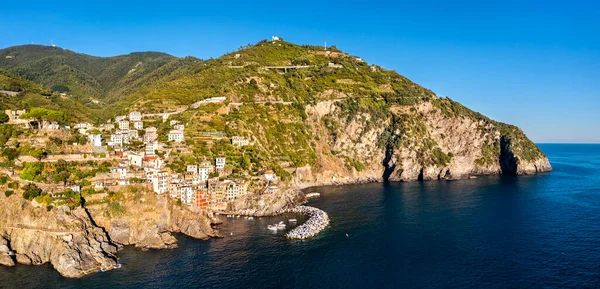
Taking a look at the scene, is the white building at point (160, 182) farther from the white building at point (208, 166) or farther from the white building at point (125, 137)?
the white building at point (125, 137)

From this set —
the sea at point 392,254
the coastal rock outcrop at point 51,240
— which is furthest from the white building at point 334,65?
the coastal rock outcrop at point 51,240

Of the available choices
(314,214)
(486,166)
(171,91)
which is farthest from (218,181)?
(486,166)

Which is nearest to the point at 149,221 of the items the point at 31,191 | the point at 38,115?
the point at 31,191

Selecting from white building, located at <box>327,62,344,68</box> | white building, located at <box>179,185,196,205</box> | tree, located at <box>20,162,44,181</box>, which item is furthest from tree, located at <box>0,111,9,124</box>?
white building, located at <box>327,62,344,68</box>

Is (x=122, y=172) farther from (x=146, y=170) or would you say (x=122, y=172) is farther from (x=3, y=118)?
(x=3, y=118)

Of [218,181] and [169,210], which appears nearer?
[169,210]

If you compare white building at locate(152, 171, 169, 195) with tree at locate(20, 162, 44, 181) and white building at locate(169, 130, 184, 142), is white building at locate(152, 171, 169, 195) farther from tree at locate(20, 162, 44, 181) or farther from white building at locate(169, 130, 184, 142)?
white building at locate(169, 130, 184, 142)

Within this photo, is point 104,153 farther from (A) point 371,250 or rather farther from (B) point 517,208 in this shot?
(B) point 517,208
